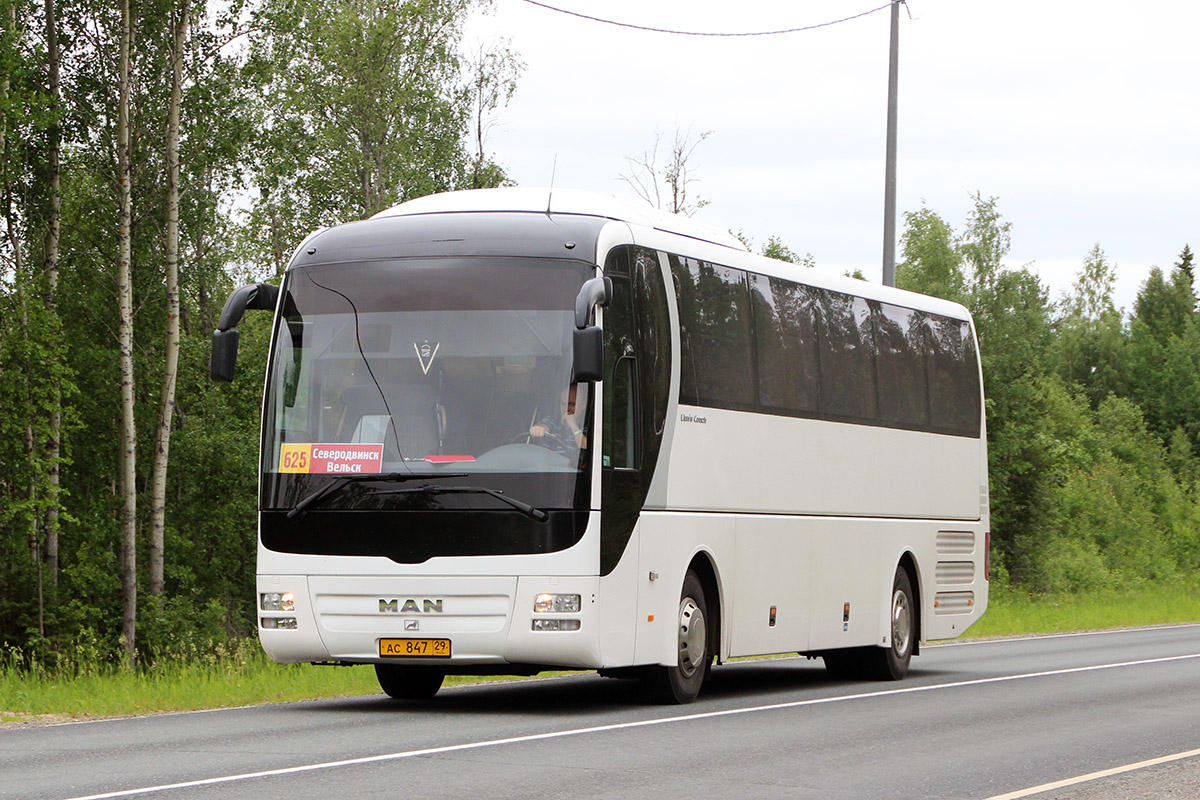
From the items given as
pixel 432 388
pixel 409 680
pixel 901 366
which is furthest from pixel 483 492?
pixel 901 366

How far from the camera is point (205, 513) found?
145ft

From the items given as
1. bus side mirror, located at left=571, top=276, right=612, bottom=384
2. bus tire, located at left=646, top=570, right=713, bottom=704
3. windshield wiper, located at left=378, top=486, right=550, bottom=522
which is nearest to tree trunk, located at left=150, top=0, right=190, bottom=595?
bus tire, located at left=646, top=570, right=713, bottom=704

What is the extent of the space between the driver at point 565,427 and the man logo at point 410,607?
1.44 m

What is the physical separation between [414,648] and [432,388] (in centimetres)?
194

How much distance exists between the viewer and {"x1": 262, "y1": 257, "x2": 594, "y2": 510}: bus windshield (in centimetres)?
1328

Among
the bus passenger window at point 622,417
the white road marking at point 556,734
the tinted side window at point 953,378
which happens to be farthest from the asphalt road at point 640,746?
the tinted side window at point 953,378

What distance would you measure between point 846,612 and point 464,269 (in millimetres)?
6246

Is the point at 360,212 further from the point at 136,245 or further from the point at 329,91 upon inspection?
the point at 136,245

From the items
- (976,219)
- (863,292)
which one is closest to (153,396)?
(863,292)

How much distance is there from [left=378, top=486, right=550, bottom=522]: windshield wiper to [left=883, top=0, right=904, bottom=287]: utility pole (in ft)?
46.7

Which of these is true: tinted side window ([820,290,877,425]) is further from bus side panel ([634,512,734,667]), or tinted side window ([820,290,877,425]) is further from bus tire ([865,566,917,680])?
bus side panel ([634,512,734,667])

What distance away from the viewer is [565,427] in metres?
13.3

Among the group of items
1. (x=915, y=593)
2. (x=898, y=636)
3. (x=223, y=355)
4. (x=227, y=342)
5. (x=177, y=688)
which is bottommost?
(x=177, y=688)

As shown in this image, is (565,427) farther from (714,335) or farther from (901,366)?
(901,366)
